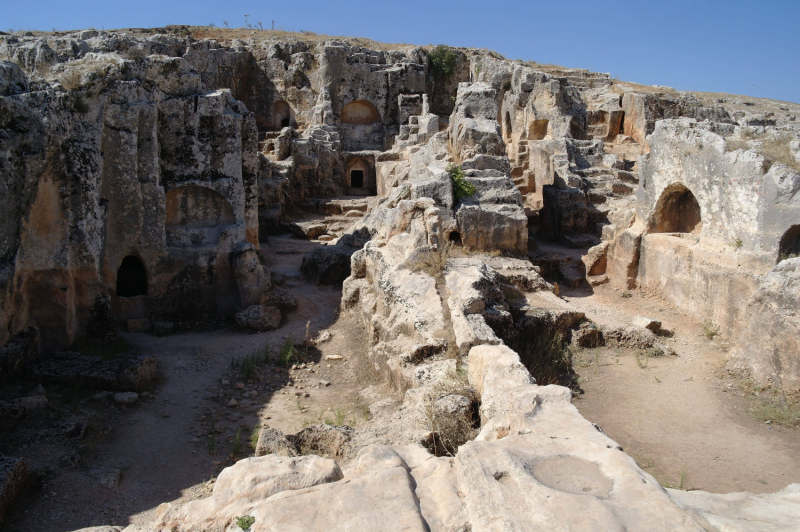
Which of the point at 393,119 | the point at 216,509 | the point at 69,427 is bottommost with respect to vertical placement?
the point at 69,427

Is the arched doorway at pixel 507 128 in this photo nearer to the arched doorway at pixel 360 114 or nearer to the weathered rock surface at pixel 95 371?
the arched doorway at pixel 360 114

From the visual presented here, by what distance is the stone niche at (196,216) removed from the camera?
10.4 meters

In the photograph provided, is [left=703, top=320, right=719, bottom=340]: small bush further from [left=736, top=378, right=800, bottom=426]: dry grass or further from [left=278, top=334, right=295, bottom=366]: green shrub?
[left=278, top=334, right=295, bottom=366]: green shrub

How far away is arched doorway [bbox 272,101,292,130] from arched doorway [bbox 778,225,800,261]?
2151 centimetres

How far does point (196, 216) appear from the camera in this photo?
10672 mm

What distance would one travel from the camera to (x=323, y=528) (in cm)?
327

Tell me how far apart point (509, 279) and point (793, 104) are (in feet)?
93.7

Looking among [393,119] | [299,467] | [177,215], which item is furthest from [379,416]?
[393,119]

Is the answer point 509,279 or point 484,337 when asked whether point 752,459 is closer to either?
point 484,337

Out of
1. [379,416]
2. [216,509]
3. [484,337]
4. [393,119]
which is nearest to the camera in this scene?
[216,509]

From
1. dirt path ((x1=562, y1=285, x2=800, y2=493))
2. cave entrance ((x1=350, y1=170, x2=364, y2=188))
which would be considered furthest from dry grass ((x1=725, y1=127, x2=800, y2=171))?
cave entrance ((x1=350, y1=170, x2=364, y2=188))

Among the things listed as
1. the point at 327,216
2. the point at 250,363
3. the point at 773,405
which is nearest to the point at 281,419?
the point at 250,363

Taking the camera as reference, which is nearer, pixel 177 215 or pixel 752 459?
pixel 752 459

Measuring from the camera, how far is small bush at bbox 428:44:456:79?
2875cm
